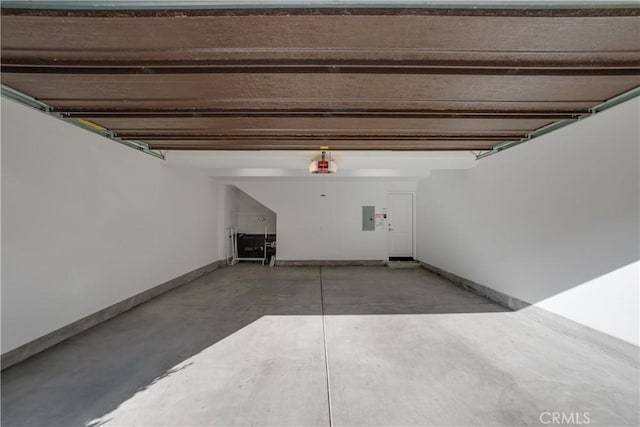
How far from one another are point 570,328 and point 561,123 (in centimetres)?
243

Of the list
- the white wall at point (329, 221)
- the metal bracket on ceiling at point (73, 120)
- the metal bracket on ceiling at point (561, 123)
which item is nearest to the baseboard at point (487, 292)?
→ the white wall at point (329, 221)

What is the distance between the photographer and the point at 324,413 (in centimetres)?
167

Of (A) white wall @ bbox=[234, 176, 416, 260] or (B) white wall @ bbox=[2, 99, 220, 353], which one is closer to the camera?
(B) white wall @ bbox=[2, 99, 220, 353]

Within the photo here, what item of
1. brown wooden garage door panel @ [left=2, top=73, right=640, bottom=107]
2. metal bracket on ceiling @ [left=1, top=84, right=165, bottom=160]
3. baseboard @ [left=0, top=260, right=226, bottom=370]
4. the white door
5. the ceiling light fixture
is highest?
brown wooden garage door panel @ [left=2, top=73, right=640, bottom=107]

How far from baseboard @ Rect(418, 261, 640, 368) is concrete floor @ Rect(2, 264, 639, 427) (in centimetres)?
8

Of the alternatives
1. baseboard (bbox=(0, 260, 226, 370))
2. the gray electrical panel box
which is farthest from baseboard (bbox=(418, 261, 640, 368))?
baseboard (bbox=(0, 260, 226, 370))

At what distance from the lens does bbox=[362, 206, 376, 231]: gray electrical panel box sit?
7.08 meters

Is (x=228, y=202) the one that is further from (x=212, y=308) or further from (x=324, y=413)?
(x=324, y=413)

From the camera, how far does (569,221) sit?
2818 millimetres

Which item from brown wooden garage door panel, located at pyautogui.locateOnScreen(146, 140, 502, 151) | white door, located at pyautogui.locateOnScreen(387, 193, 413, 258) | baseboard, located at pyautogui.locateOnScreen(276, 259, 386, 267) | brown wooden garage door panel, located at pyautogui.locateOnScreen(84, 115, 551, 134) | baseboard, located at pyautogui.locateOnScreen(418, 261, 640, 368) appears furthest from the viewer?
white door, located at pyautogui.locateOnScreen(387, 193, 413, 258)

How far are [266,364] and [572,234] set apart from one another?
A: 376 centimetres

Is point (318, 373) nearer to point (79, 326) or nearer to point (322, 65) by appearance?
point (322, 65)

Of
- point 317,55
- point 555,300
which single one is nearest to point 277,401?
point 317,55

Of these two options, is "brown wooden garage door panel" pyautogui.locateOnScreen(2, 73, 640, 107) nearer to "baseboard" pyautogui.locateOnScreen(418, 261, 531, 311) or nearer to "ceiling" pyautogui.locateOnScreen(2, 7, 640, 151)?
"ceiling" pyautogui.locateOnScreen(2, 7, 640, 151)
